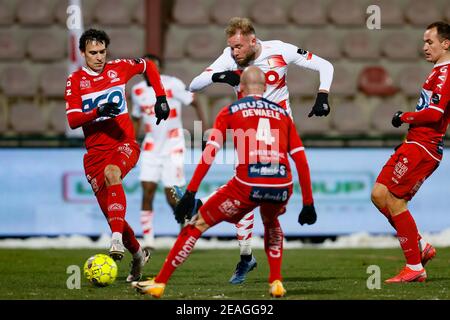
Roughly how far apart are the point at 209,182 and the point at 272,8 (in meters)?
5.41

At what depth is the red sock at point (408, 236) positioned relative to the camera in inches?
353

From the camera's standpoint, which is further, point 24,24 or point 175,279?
point 24,24

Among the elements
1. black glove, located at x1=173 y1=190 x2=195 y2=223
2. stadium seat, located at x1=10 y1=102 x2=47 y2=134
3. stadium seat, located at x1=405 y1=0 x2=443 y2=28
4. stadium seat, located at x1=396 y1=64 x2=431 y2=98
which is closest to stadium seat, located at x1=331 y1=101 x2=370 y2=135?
stadium seat, located at x1=396 y1=64 x2=431 y2=98

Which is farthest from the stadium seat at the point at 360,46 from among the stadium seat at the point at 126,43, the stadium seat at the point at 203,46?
the stadium seat at the point at 126,43

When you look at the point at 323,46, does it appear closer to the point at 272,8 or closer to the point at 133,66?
the point at 272,8

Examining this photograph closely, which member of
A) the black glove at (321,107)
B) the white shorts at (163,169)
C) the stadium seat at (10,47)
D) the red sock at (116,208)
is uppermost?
the black glove at (321,107)

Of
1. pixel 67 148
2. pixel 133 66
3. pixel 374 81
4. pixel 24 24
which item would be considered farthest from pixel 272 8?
pixel 133 66

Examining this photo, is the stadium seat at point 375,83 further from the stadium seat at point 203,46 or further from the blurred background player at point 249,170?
the blurred background player at point 249,170

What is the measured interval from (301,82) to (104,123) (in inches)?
352

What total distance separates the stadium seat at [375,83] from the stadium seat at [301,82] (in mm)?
846

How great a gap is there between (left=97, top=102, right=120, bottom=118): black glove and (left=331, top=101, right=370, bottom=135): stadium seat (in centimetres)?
890

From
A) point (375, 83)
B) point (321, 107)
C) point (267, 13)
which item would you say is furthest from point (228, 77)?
point (267, 13)

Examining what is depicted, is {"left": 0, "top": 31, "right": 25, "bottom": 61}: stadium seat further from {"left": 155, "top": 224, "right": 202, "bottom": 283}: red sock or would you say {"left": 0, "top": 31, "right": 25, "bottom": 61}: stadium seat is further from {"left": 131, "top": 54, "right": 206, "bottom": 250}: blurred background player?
{"left": 155, "top": 224, "right": 202, "bottom": 283}: red sock

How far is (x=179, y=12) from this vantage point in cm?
1848
